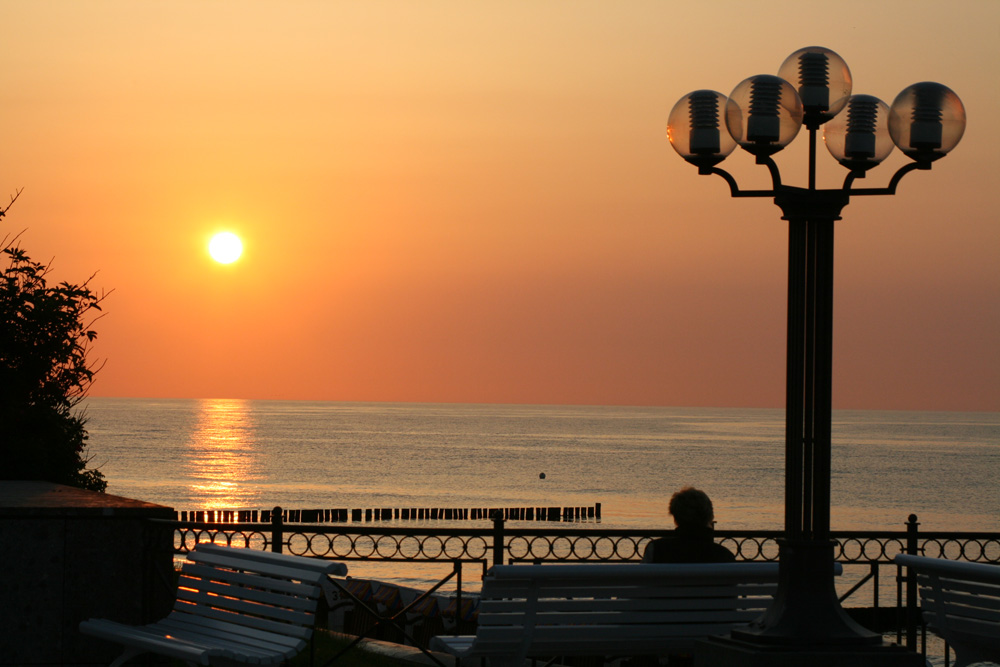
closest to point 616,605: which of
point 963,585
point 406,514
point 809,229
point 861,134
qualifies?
point 963,585

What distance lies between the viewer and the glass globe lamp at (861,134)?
6977 mm

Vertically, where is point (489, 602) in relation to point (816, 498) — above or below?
below

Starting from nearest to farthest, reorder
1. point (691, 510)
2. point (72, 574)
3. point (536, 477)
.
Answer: point (691, 510) → point (72, 574) → point (536, 477)

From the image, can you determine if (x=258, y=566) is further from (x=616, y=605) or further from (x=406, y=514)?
(x=406, y=514)

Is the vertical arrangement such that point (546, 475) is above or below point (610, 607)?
below

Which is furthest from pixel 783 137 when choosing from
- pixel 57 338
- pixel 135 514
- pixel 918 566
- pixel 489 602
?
pixel 57 338

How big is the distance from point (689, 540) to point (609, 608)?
1.14 m

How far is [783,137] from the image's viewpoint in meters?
6.72

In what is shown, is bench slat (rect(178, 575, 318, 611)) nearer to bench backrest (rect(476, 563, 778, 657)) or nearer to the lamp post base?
bench backrest (rect(476, 563, 778, 657))

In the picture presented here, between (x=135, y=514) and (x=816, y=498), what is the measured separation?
4.43 metres

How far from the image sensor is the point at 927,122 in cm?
693

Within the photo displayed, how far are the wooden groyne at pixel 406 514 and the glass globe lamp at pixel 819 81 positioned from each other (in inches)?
2201

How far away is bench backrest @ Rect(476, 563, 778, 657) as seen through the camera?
6211 millimetres

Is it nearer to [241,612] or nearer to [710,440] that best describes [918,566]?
[241,612]
